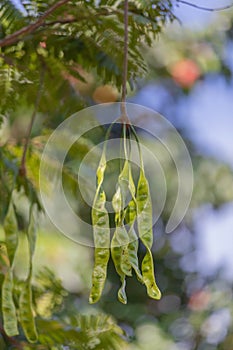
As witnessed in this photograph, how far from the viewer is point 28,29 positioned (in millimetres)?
919

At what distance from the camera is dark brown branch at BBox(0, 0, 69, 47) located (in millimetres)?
898

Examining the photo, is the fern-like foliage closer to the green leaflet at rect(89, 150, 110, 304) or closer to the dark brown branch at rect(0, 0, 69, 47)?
the dark brown branch at rect(0, 0, 69, 47)

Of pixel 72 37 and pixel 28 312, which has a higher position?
pixel 72 37

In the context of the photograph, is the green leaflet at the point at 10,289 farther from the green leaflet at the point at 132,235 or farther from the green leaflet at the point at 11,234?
the green leaflet at the point at 132,235

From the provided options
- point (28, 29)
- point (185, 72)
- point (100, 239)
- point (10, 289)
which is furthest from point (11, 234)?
point (185, 72)

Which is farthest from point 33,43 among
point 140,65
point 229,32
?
point 229,32

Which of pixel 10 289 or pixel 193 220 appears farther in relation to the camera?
pixel 193 220

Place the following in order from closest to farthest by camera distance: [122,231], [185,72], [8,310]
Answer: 1. [122,231]
2. [8,310]
3. [185,72]

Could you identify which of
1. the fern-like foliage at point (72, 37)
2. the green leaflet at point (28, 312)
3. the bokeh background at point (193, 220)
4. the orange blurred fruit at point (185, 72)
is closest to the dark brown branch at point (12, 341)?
the green leaflet at point (28, 312)

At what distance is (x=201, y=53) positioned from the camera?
7.96 ft

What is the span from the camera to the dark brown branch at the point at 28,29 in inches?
35.3

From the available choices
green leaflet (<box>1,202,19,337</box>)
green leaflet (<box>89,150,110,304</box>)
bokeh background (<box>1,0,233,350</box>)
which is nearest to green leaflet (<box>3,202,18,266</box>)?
green leaflet (<box>1,202,19,337</box>)

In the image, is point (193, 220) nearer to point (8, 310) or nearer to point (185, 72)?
point (185, 72)

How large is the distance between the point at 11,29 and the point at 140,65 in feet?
0.56
